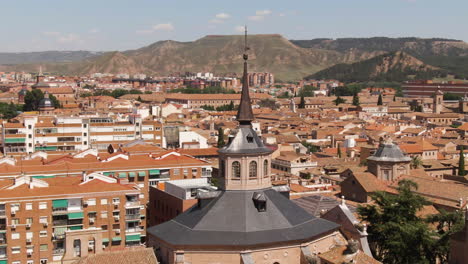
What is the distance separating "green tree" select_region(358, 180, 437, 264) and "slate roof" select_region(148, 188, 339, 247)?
425cm

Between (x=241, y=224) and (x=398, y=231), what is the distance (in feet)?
29.3

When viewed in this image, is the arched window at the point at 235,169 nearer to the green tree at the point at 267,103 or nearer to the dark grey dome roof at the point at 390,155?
the dark grey dome roof at the point at 390,155

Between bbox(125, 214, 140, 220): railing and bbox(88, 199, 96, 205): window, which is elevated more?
bbox(88, 199, 96, 205): window

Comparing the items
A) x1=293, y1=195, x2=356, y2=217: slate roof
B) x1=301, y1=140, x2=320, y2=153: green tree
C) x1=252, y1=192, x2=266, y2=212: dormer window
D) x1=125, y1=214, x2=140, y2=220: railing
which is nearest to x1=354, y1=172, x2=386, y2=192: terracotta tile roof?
x1=293, y1=195, x2=356, y2=217: slate roof

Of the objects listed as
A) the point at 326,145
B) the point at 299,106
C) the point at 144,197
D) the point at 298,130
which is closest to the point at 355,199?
the point at 144,197

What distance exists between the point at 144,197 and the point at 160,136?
3532 centimetres

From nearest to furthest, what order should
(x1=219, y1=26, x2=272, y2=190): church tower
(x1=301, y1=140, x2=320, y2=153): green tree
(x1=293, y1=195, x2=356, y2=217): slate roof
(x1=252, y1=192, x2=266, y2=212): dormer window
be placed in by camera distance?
(x1=252, y1=192, x2=266, y2=212): dormer window
(x1=219, y1=26, x2=272, y2=190): church tower
(x1=293, y1=195, x2=356, y2=217): slate roof
(x1=301, y1=140, x2=320, y2=153): green tree

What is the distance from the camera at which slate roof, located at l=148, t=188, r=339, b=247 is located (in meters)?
25.4

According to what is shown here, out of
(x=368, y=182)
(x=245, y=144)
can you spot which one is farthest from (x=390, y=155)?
(x=245, y=144)

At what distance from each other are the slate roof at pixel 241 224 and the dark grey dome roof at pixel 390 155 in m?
24.2

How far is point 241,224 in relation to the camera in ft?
85.4

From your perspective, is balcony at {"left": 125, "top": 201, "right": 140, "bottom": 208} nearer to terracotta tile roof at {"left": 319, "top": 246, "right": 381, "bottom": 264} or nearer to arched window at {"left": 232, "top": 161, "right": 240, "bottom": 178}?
arched window at {"left": 232, "top": 161, "right": 240, "bottom": 178}

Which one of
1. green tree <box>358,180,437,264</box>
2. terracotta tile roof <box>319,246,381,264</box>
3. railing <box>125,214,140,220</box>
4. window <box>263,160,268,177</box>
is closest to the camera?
terracotta tile roof <box>319,246,381,264</box>

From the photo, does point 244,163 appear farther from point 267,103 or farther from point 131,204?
point 267,103
